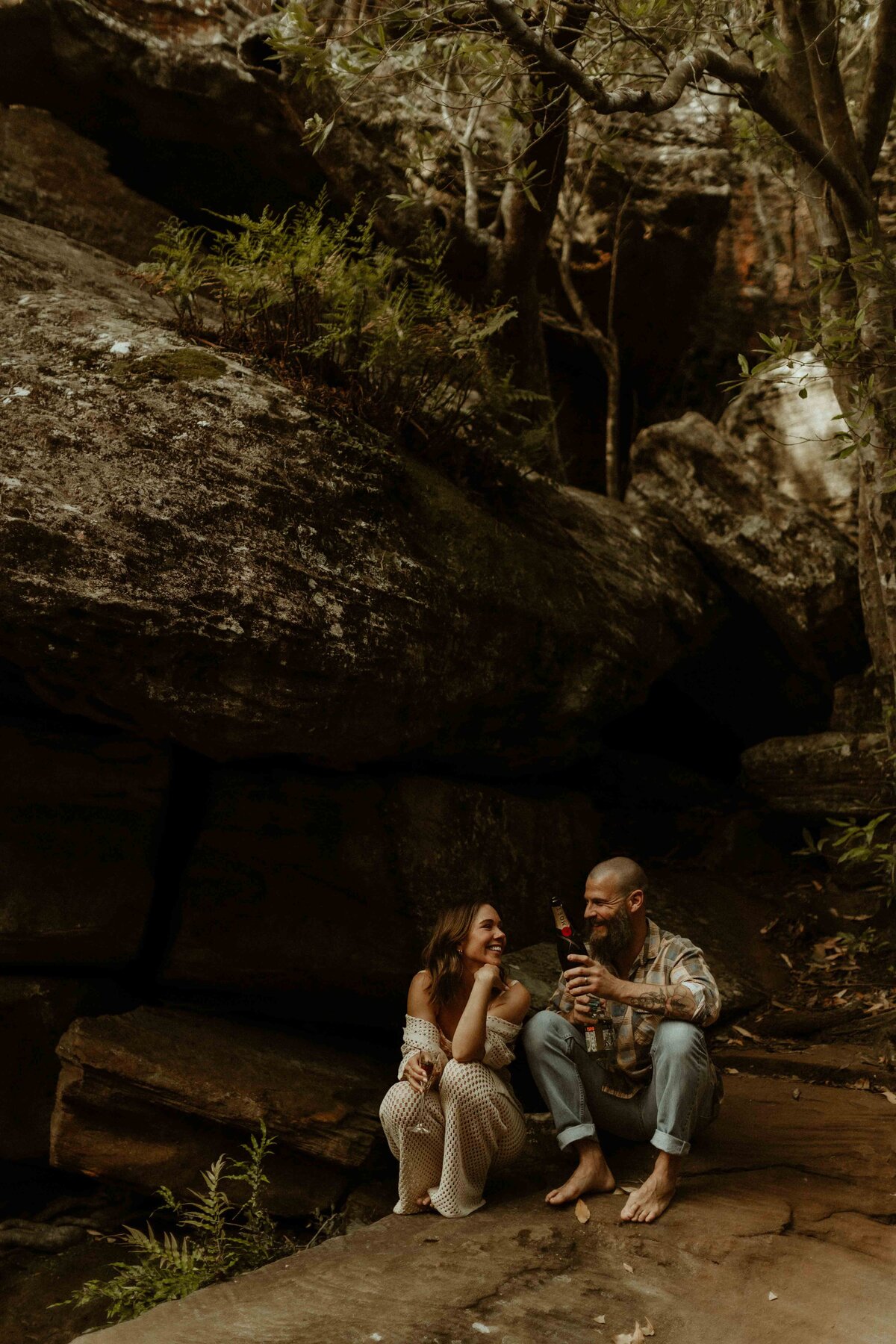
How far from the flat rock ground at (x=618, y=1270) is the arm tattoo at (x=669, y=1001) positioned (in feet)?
2.80

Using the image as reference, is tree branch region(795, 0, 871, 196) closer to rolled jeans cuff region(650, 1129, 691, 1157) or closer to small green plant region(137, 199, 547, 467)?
small green plant region(137, 199, 547, 467)

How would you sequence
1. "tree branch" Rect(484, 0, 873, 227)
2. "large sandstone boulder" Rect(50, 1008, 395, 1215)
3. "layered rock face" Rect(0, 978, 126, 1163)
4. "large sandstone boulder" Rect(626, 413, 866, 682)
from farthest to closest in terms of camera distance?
"large sandstone boulder" Rect(626, 413, 866, 682)
"layered rock face" Rect(0, 978, 126, 1163)
"large sandstone boulder" Rect(50, 1008, 395, 1215)
"tree branch" Rect(484, 0, 873, 227)

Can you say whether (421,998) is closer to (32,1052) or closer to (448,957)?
(448,957)

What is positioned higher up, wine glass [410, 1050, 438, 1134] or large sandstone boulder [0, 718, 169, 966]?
large sandstone boulder [0, 718, 169, 966]

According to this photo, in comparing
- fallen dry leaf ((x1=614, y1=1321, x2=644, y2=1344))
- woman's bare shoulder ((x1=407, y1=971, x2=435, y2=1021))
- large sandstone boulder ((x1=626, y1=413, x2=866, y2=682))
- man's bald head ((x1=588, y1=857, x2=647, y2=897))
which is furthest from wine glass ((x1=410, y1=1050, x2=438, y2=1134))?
large sandstone boulder ((x1=626, y1=413, x2=866, y2=682))

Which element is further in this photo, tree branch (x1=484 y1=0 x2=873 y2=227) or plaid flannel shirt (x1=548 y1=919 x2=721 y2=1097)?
tree branch (x1=484 y1=0 x2=873 y2=227)

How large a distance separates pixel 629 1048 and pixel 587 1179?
0.59 meters

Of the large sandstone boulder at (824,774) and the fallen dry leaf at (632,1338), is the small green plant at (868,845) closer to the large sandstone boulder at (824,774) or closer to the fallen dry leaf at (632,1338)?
the large sandstone boulder at (824,774)

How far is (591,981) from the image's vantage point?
425 cm

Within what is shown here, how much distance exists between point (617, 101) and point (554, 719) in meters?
3.56

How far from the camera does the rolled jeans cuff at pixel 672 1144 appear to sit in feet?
13.7

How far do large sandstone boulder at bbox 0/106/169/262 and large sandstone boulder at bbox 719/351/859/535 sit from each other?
543 centimetres

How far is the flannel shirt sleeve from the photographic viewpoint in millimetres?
4254

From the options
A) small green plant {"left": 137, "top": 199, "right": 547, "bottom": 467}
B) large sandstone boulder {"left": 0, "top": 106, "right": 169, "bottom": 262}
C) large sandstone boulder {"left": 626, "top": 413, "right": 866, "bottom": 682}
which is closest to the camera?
small green plant {"left": 137, "top": 199, "right": 547, "bottom": 467}
